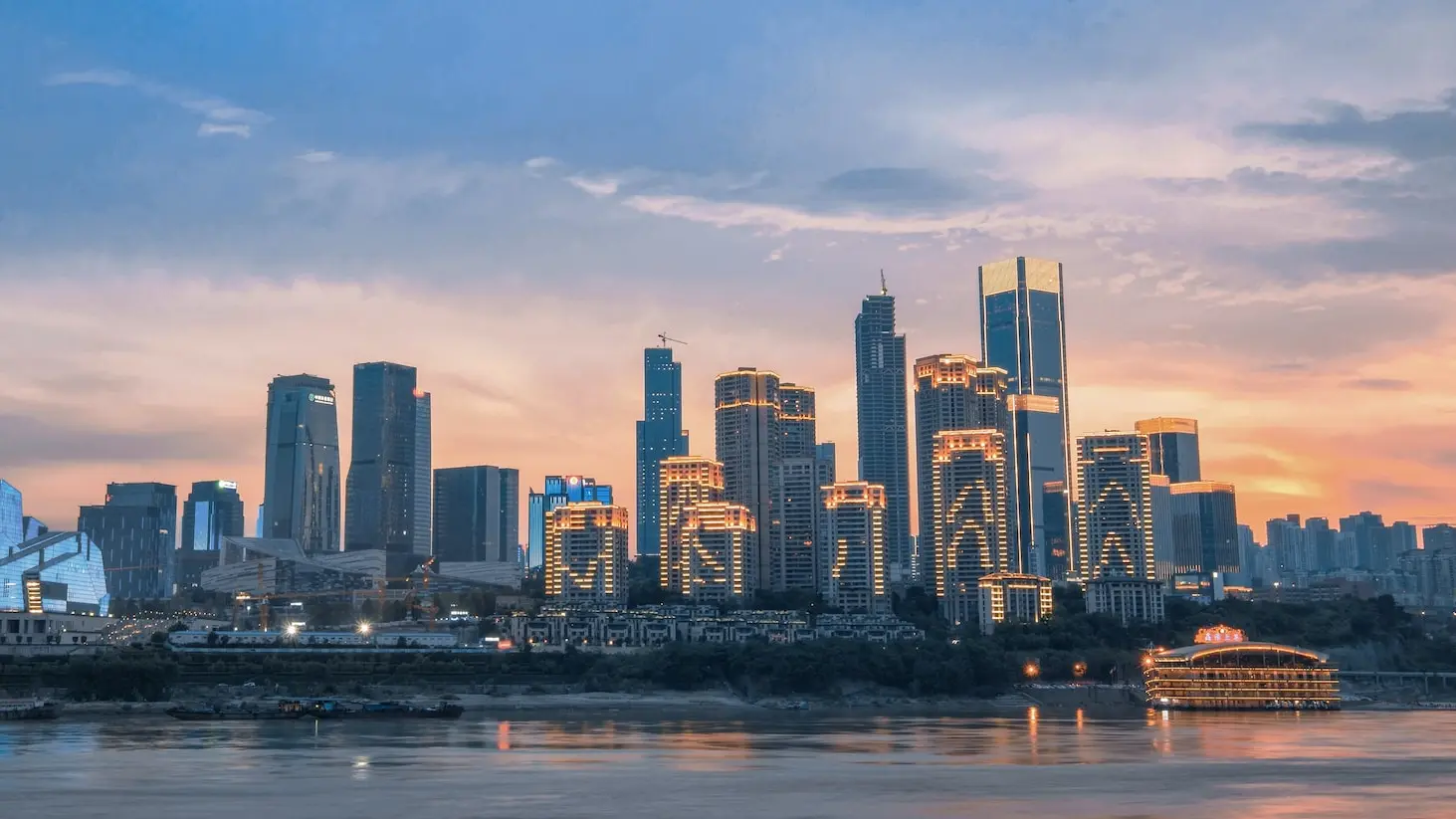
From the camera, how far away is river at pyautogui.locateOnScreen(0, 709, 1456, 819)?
7281cm

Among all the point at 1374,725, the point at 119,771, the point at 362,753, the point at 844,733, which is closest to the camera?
the point at 119,771

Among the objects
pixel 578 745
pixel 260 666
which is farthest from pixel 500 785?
pixel 260 666

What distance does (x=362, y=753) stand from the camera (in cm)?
10550

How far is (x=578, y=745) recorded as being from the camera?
381ft

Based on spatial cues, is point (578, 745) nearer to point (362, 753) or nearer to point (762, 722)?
point (362, 753)

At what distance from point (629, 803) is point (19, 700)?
112703mm

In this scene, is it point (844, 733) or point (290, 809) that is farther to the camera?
point (844, 733)

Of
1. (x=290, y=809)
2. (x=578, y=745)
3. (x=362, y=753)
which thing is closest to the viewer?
(x=290, y=809)

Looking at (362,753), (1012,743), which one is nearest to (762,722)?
(1012,743)

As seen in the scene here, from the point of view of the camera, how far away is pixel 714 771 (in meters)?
92.6

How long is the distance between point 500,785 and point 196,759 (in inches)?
1047

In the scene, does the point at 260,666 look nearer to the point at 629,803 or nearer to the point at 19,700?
the point at 19,700

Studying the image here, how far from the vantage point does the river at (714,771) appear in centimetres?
7281

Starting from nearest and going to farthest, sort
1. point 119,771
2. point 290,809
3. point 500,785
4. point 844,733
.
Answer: point 290,809 < point 500,785 < point 119,771 < point 844,733
